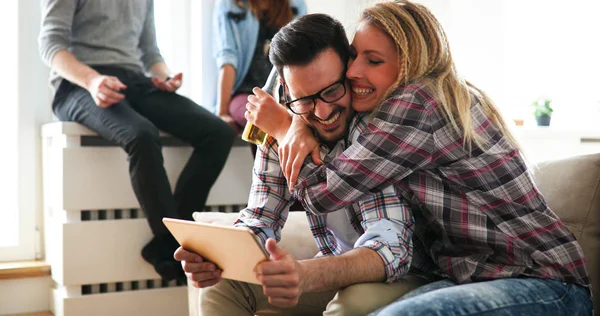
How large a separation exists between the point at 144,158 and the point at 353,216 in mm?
1208

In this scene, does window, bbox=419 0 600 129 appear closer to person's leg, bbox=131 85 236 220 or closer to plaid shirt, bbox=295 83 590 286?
person's leg, bbox=131 85 236 220

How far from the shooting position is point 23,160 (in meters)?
2.94

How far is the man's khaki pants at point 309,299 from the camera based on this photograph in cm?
126

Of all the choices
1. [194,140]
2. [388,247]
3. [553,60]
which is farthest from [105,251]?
[553,60]

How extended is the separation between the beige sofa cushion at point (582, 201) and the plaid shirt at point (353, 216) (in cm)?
37

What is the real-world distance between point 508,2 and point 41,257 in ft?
8.53

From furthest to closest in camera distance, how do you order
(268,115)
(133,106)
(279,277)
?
(133,106) → (268,115) → (279,277)

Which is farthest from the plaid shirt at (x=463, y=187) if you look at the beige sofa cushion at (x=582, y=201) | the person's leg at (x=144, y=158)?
the person's leg at (x=144, y=158)

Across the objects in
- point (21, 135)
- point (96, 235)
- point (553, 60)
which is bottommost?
point (96, 235)

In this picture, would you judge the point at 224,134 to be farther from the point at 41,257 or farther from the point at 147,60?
the point at 41,257

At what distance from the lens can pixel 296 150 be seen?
1.45 m

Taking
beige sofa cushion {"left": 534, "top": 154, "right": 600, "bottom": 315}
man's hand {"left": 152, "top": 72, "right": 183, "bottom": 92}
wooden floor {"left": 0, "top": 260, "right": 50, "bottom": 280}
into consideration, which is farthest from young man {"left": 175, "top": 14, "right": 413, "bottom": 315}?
wooden floor {"left": 0, "top": 260, "right": 50, "bottom": 280}

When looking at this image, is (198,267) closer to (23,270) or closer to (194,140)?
(194,140)

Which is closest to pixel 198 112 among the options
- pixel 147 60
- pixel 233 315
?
pixel 147 60
